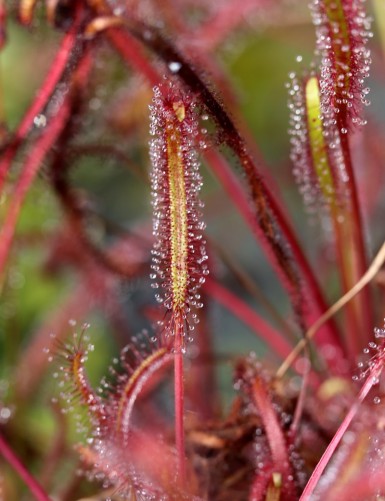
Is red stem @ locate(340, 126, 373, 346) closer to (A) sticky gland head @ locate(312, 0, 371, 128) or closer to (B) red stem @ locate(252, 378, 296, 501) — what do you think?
(A) sticky gland head @ locate(312, 0, 371, 128)

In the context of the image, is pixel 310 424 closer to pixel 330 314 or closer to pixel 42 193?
pixel 330 314

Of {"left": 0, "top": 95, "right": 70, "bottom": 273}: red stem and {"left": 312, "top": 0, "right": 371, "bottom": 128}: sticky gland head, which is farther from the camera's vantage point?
{"left": 0, "top": 95, "right": 70, "bottom": 273}: red stem

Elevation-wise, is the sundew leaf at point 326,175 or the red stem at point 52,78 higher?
the red stem at point 52,78

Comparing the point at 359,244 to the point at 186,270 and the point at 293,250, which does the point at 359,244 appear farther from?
the point at 186,270

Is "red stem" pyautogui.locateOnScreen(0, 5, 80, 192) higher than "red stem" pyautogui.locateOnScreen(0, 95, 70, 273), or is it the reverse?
"red stem" pyautogui.locateOnScreen(0, 5, 80, 192)

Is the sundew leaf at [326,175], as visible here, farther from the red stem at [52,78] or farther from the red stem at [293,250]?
the red stem at [52,78]

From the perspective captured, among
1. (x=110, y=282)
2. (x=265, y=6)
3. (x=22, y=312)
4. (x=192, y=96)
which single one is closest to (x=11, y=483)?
(x=110, y=282)

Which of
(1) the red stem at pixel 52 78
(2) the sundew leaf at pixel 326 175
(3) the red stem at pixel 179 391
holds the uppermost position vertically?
(1) the red stem at pixel 52 78

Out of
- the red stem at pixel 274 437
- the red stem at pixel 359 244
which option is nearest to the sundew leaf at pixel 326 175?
the red stem at pixel 359 244

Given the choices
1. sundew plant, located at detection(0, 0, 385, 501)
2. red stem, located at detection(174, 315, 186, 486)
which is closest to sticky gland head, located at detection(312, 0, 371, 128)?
sundew plant, located at detection(0, 0, 385, 501)
